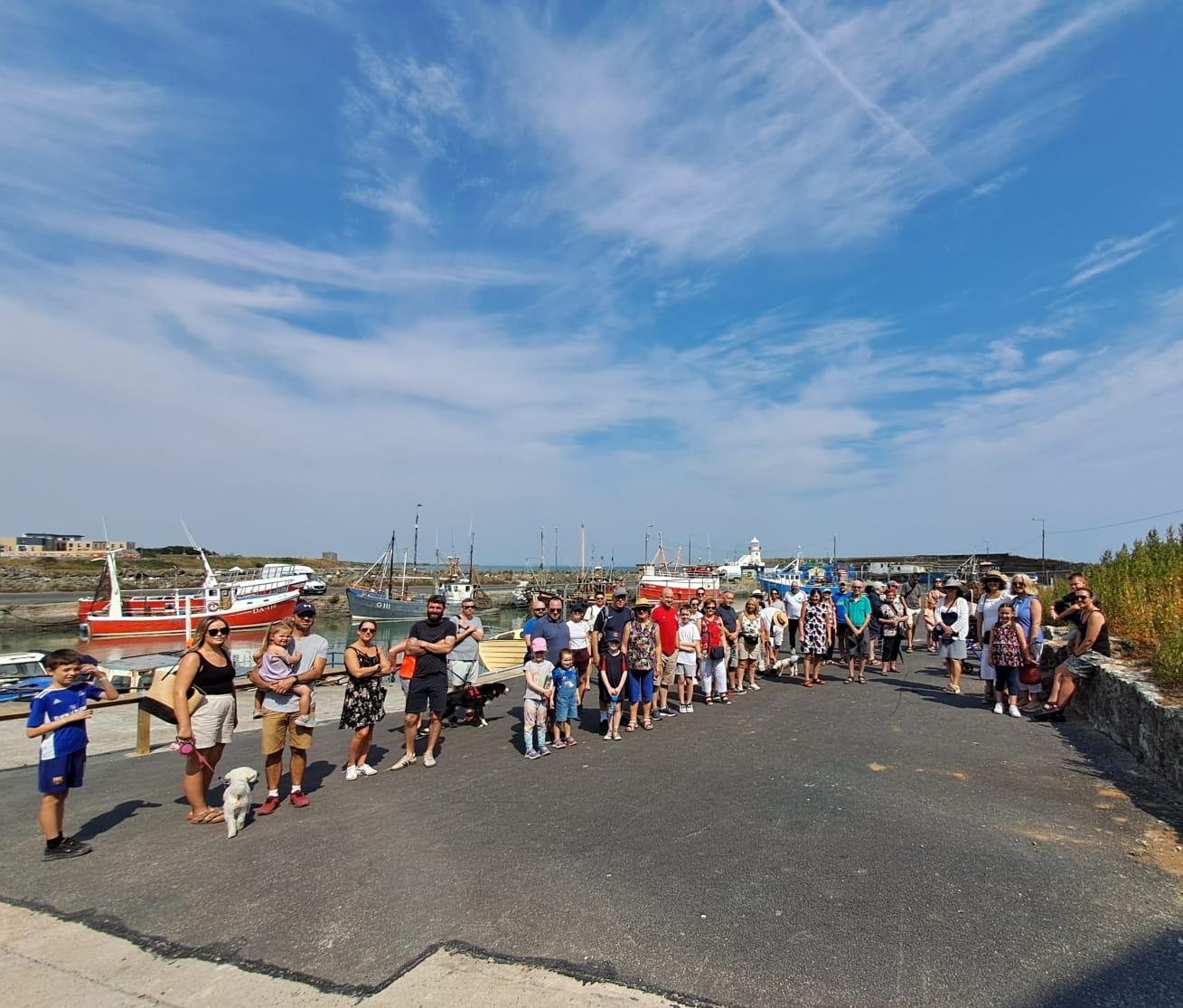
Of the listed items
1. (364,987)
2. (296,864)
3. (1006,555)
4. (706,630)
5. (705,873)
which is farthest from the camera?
(1006,555)

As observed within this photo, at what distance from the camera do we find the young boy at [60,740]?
5.27m

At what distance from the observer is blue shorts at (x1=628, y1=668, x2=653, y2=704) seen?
8.95 meters

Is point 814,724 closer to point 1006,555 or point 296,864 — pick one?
point 296,864

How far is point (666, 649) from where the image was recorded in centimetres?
Result: 977

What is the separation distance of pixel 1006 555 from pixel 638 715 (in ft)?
237

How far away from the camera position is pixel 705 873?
14.9ft

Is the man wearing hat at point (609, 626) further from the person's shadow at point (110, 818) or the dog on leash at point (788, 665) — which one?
the dog on leash at point (788, 665)

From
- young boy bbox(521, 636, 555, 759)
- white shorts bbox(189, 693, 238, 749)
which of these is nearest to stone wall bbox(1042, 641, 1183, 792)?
young boy bbox(521, 636, 555, 759)

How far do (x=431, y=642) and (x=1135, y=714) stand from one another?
7.53m

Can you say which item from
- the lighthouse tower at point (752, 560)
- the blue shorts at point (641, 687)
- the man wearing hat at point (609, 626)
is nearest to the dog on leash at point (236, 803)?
the man wearing hat at point (609, 626)

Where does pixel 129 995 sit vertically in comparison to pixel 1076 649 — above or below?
below

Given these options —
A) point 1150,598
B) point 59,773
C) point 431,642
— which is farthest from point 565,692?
point 1150,598

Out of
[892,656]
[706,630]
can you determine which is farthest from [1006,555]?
[706,630]

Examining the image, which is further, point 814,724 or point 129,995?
point 814,724
